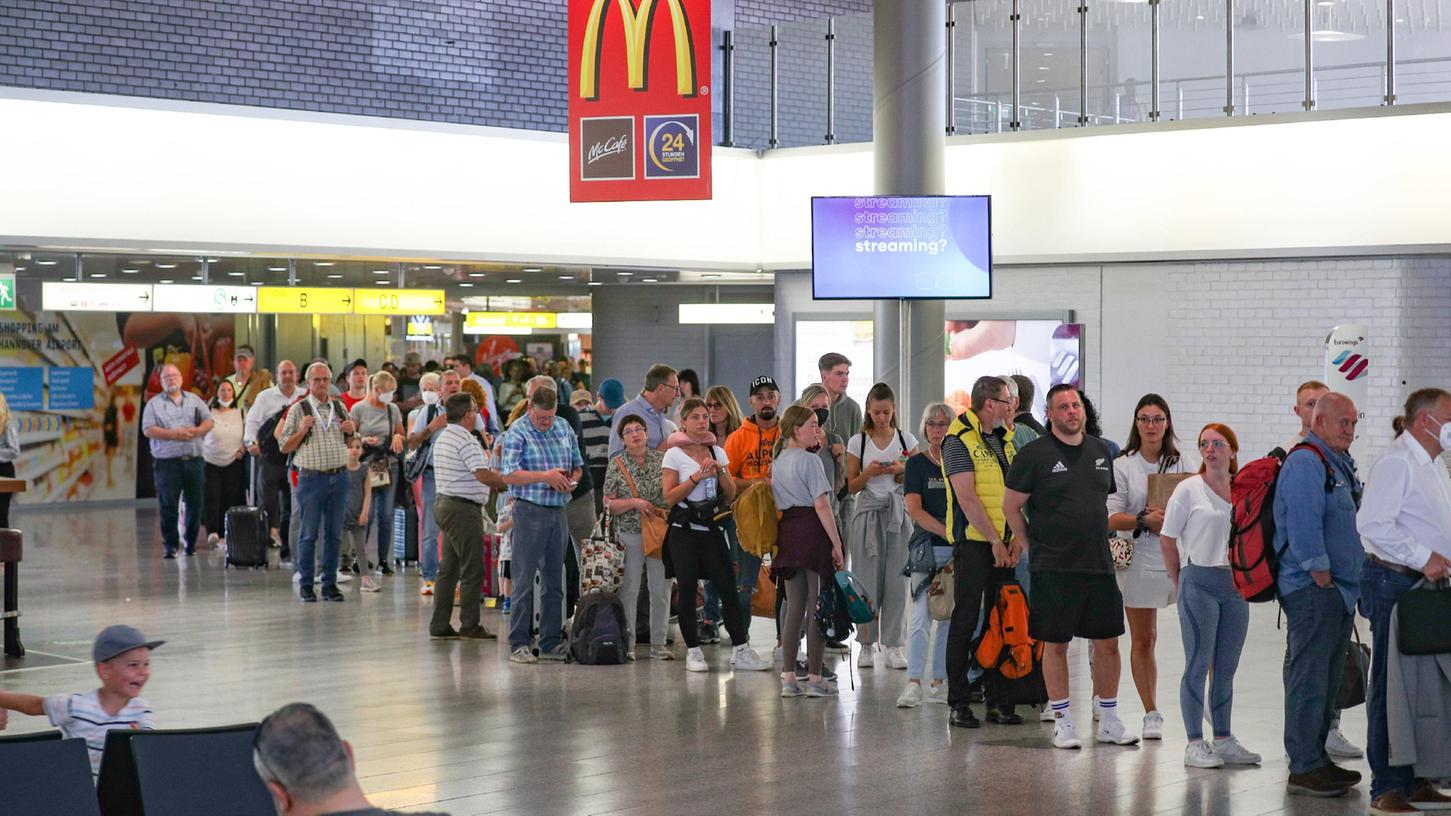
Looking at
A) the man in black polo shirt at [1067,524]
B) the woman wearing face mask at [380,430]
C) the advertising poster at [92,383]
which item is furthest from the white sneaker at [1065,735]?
the advertising poster at [92,383]

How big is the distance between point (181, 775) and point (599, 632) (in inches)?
227

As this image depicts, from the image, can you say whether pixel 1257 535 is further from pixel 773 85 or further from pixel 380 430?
pixel 773 85

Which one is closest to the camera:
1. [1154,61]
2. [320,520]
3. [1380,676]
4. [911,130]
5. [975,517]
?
[1380,676]

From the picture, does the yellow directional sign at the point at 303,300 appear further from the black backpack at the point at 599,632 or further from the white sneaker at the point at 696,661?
the white sneaker at the point at 696,661

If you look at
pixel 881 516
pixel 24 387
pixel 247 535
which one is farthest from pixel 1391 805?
pixel 24 387

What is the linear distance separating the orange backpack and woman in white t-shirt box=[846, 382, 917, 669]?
1.35 metres

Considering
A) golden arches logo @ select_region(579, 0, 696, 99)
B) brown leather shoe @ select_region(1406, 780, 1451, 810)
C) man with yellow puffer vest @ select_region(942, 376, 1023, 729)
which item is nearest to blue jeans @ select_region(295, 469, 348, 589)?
golden arches logo @ select_region(579, 0, 696, 99)

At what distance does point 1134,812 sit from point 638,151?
27.3 feet

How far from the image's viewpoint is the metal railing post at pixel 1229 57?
15.1m

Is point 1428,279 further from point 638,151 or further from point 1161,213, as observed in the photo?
point 638,151

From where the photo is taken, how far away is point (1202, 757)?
760 cm

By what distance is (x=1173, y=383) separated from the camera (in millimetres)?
15672

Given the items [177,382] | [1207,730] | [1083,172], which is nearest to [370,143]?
[177,382]

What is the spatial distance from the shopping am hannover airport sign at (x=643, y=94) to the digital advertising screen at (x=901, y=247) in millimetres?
1199
